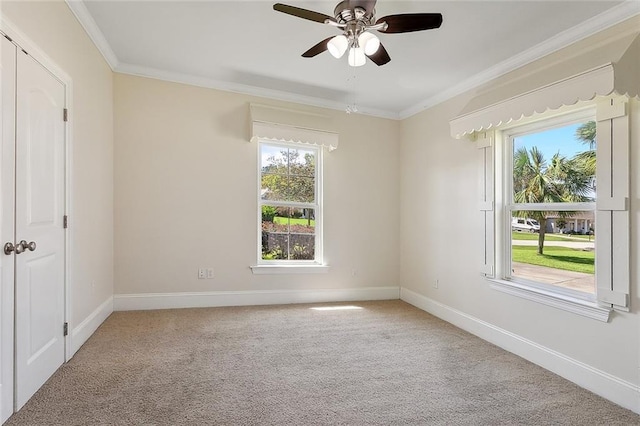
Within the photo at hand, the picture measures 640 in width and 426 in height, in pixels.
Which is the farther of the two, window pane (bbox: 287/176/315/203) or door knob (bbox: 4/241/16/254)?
window pane (bbox: 287/176/315/203)

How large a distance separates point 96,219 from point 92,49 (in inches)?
59.6

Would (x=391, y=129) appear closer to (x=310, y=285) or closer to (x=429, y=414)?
(x=310, y=285)

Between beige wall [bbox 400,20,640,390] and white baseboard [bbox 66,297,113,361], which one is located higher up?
beige wall [bbox 400,20,640,390]

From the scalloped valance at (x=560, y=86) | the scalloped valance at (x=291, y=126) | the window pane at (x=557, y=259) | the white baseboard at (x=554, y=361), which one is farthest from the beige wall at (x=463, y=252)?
the scalloped valance at (x=291, y=126)

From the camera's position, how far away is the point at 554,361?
2.55 meters

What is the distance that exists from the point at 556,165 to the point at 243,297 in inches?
137

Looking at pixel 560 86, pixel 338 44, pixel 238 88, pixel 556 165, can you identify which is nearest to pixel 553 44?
pixel 560 86

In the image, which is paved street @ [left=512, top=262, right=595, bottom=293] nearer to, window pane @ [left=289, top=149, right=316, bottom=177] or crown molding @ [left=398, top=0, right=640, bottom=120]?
crown molding @ [left=398, top=0, right=640, bottom=120]

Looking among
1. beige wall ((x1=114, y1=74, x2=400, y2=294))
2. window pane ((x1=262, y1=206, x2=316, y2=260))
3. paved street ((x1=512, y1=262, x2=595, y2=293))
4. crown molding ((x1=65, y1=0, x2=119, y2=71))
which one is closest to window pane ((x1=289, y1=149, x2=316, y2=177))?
beige wall ((x1=114, y1=74, x2=400, y2=294))

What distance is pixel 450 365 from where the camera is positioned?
8.46 ft

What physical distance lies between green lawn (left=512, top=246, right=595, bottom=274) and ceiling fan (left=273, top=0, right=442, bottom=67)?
2.08 m

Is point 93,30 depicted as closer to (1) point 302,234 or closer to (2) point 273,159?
(2) point 273,159

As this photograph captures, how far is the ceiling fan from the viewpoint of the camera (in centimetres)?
190

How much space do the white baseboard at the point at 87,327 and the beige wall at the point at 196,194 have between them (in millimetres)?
276
